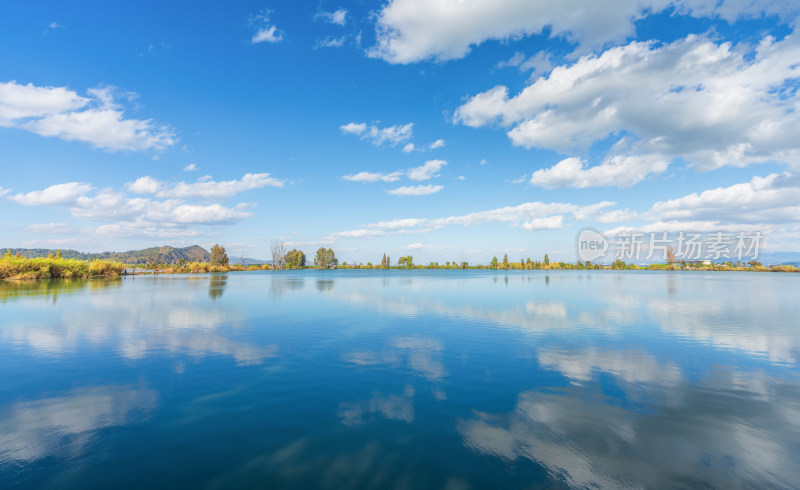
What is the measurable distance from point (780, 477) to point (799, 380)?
961cm

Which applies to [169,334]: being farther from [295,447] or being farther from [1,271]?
[1,271]

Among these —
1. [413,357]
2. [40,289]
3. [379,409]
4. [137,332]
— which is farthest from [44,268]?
[379,409]

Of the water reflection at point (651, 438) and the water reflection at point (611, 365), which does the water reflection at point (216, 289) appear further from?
the water reflection at point (651, 438)

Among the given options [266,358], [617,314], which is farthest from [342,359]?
[617,314]

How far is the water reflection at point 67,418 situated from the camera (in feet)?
24.9

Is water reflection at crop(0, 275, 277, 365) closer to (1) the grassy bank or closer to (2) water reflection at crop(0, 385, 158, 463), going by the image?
(2) water reflection at crop(0, 385, 158, 463)

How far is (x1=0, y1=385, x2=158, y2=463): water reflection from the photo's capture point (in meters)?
7.60

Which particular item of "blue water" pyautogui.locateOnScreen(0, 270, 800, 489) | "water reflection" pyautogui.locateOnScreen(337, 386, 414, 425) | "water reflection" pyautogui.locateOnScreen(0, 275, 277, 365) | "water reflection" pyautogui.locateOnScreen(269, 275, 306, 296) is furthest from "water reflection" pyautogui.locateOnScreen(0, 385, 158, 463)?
"water reflection" pyautogui.locateOnScreen(269, 275, 306, 296)

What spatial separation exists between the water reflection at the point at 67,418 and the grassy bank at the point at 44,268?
8595 cm

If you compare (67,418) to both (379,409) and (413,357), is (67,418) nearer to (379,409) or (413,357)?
(379,409)

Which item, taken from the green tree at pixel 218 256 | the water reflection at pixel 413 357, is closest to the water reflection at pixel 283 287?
the water reflection at pixel 413 357

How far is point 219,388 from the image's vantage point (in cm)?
1148

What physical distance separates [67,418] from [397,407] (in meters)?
9.08

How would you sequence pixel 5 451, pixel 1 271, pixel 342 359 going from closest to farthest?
pixel 5 451 → pixel 342 359 → pixel 1 271
